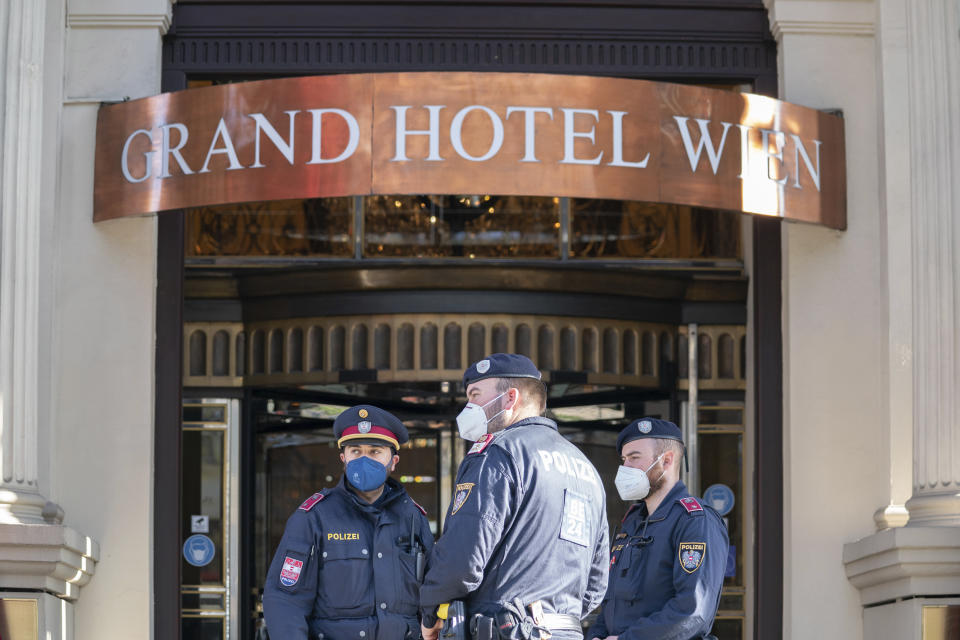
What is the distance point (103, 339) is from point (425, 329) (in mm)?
2748

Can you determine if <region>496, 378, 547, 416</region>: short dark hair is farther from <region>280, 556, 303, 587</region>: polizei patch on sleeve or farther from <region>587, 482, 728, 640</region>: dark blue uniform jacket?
<region>280, 556, 303, 587</region>: polizei patch on sleeve

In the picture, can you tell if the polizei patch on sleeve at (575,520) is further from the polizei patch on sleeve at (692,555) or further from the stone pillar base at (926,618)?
the stone pillar base at (926,618)

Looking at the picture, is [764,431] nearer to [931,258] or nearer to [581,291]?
[931,258]

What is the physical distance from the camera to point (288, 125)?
9930mm

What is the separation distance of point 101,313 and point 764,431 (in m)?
4.25

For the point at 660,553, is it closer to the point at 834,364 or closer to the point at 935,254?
the point at 834,364

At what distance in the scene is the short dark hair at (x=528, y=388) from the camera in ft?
22.5

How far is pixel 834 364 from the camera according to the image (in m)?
10.6

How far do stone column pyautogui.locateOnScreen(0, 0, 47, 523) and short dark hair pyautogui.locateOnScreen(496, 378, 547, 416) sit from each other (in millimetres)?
3948

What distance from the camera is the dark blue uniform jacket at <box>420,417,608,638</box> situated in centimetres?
643

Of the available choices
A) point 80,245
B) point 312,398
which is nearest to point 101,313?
point 80,245

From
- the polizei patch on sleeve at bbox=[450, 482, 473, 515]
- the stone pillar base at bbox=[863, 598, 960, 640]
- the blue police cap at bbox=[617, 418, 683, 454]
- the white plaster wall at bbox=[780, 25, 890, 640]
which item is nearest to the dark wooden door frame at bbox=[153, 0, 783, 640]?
the white plaster wall at bbox=[780, 25, 890, 640]

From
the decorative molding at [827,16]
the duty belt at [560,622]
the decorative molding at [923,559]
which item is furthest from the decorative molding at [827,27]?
the duty belt at [560,622]

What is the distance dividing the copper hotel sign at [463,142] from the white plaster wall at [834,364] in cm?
62
